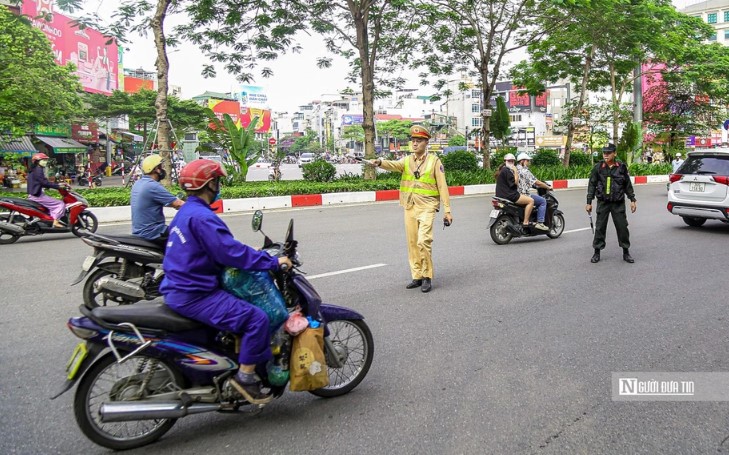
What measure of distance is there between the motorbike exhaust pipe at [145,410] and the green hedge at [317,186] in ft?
37.9

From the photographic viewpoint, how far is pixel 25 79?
64.2 ft

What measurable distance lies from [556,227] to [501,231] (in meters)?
1.38

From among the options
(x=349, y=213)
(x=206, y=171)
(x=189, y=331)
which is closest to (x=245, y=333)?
(x=189, y=331)

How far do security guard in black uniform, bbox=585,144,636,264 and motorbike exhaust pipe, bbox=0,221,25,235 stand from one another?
29.9 ft

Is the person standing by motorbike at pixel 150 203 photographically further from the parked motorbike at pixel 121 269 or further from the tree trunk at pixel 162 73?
the tree trunk at pixel 162 73

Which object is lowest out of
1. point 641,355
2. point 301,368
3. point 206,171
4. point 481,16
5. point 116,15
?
point 641,355

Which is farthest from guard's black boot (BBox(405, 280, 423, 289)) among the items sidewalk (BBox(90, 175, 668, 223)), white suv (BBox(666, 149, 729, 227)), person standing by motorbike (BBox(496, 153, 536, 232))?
sidewalk (BBox(90, 175, 668, 223))

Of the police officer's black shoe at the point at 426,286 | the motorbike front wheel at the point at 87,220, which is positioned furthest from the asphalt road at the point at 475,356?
the motorbike front wheel at the point at 87,220

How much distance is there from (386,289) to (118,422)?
3.65m

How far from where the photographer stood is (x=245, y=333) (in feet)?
9.64

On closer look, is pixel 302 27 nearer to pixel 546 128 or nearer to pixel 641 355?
pixel 641 355

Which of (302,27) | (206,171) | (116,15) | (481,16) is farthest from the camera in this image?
(481,16)

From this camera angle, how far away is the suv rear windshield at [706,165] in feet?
33.4

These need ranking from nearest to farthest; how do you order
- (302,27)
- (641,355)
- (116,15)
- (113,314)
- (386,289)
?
(113,314) → (641,355) → (386,289) → (116,15) → (302,27)
